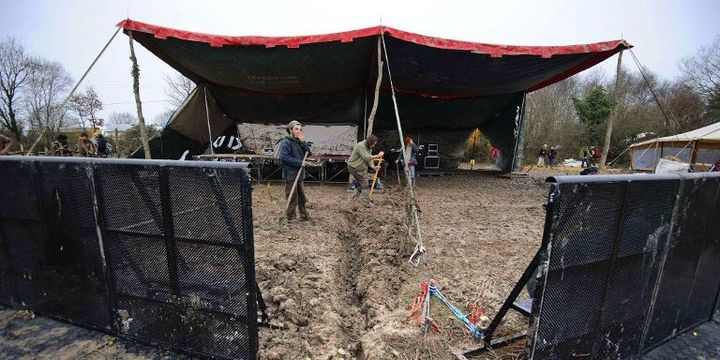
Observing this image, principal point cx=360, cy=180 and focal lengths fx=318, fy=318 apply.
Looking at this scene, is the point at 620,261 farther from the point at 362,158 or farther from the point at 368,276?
the point at 362,158

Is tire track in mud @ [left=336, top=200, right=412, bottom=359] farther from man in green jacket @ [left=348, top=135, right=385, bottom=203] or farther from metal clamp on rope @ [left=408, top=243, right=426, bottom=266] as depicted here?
man in green jacket @ [left=348, top=135, right=385, bottom=203]

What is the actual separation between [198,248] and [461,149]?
13.7 metres

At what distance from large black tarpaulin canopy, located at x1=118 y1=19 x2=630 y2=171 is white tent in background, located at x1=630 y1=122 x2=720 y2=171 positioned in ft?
23.3

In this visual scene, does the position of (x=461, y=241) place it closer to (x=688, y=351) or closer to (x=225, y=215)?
(x=688, y=351)

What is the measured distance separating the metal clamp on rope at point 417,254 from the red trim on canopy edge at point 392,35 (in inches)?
185

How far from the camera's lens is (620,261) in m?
2.11

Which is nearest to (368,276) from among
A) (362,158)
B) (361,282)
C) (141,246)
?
(361,282)

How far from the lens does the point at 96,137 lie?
40.2 feet

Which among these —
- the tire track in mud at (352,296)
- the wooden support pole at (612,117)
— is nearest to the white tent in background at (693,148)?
the wooden support pole at (612,117)

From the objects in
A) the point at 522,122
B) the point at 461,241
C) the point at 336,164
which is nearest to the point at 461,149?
the point at 522,122

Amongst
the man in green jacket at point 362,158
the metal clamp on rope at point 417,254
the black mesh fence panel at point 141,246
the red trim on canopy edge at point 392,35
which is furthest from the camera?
the man in green jacket at point 362,158

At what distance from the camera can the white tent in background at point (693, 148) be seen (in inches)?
515

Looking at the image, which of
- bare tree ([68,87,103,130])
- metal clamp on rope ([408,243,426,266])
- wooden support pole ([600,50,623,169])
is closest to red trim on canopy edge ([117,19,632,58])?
wooden support pole ([600,50,623,169])

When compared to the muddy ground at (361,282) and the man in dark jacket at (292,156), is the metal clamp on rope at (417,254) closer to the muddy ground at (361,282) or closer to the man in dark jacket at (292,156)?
the muddy ground at (361,282)
